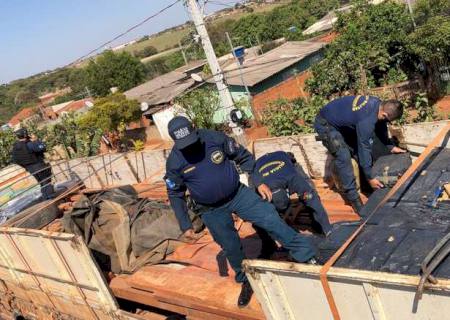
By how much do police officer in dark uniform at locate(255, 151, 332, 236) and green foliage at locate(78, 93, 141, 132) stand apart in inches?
745

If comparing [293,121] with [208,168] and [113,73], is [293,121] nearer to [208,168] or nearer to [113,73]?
[208,168]

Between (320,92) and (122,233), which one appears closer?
(122,233)

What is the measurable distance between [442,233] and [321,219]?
196 centimetres

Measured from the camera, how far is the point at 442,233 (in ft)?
10.1

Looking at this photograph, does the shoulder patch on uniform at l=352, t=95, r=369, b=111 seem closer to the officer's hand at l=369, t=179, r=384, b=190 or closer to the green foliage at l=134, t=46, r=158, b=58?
the officer's hand at l=369, t=179, r=384, b=190

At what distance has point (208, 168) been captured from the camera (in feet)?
13.2

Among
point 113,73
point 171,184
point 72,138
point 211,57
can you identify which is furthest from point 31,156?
point 113,73

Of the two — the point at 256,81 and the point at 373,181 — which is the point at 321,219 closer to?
the point at 373,181

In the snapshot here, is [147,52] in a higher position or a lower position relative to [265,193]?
lower

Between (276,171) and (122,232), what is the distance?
2212 millimetres

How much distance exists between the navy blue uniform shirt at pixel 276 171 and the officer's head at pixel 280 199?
51 millimetres

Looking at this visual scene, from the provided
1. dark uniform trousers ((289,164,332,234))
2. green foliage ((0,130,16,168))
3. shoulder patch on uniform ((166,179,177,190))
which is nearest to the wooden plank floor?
dark uniform trousers ((289,164,332,234))

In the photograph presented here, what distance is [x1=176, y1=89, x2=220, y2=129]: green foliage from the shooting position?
17609mm

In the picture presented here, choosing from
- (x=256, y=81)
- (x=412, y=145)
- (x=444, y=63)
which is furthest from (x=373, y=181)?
(x=256, y=81)
